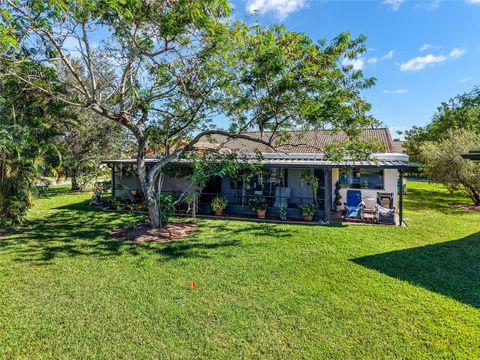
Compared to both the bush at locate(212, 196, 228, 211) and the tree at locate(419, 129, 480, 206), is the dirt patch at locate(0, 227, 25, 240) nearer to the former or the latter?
the bush at locate(212, 196, 228, 211)

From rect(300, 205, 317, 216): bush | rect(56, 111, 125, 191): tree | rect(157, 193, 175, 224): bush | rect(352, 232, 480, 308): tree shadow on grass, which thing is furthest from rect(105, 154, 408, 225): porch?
rect(56, 111, 125, 191): tree

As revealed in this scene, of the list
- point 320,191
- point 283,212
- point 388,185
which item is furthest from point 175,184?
point 388,185

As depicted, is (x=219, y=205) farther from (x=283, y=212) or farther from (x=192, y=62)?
(x=192, y=62)

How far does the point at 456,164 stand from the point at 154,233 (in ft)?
55.6

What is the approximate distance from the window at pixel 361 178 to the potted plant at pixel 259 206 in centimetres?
482

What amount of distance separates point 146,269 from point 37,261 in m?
3.10

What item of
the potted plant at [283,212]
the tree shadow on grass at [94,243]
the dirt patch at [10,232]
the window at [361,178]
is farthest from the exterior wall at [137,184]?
the window at [361,178]

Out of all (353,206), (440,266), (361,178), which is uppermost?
(361,178)

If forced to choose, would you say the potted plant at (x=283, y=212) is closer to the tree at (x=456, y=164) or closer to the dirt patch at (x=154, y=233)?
the dirt patch at (x=154, y=233)

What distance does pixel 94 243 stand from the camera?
8906 mm

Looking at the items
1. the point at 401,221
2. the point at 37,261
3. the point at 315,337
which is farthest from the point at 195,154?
the point at 401,221

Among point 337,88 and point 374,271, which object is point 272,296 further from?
point 337,88

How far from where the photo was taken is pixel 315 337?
13.6 feet

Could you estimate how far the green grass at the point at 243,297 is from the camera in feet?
13.1
